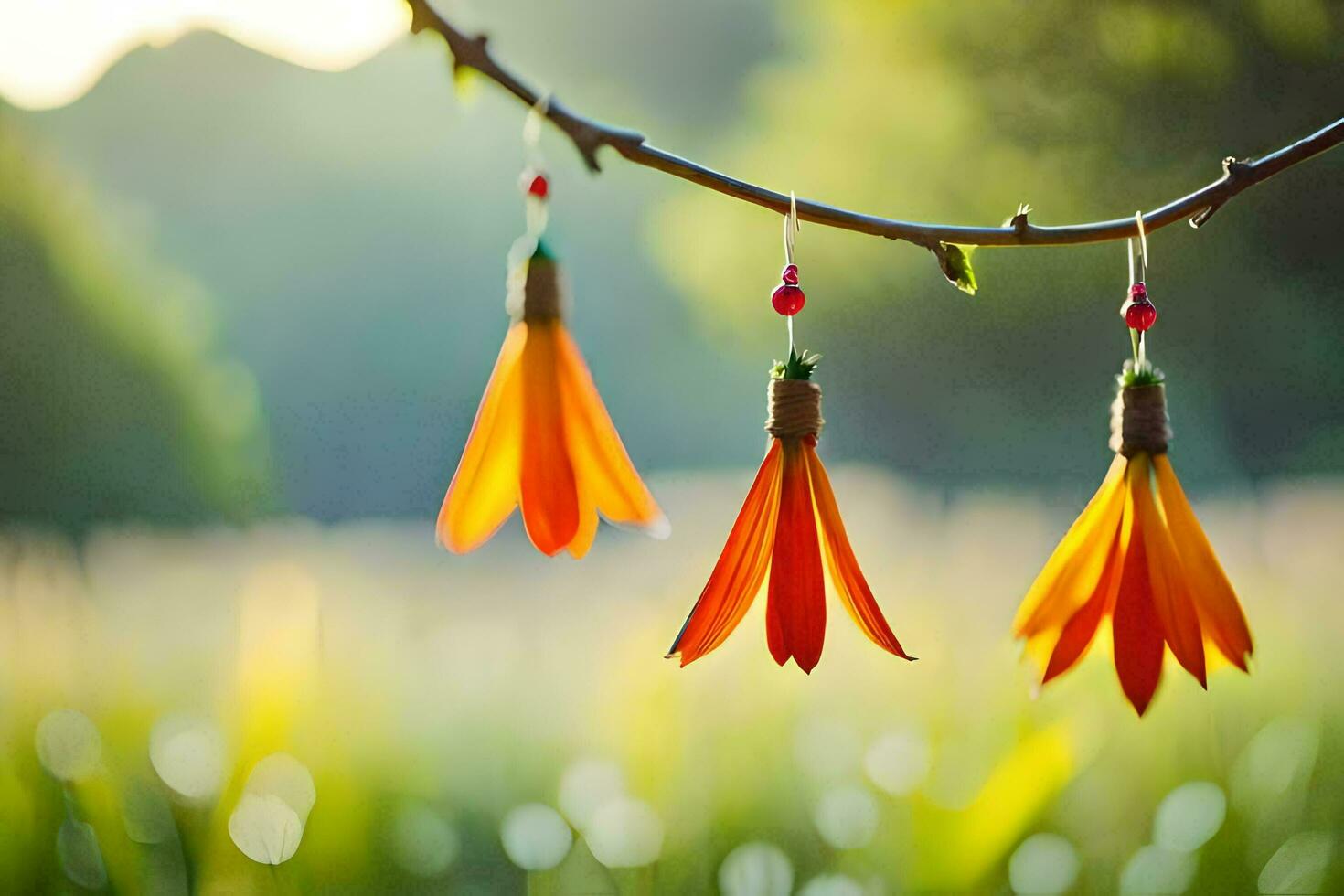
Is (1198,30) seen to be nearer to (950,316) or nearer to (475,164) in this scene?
(950,316)

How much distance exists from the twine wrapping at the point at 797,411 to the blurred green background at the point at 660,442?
44cm

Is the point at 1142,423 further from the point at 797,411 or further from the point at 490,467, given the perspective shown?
the point at 490,467

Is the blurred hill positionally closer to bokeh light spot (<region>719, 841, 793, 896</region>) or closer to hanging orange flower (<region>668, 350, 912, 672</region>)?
bokeh light spot (<region>719, 841, 793, 896</region>)

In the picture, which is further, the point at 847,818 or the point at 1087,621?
→ the point at 847,818

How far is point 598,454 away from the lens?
1.57ft

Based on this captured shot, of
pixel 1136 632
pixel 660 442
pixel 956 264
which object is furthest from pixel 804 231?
pixel 1136 632

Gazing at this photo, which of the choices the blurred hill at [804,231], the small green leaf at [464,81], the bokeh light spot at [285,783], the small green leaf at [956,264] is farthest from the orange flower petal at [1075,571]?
the bokeh light spot at [285,783]

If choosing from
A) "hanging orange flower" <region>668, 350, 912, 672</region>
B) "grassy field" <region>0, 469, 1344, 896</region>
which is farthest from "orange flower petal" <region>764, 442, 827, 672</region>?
"grassy field" <region>0, 469, 1344, 896</region>

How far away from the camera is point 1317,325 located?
95cm

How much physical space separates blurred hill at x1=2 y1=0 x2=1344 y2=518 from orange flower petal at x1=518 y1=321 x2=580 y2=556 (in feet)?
1.57

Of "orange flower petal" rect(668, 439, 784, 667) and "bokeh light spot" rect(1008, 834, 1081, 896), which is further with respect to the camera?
"bokeh light spot" rect(1008, 834, 1081, 896)

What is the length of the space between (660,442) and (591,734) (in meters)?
0.26

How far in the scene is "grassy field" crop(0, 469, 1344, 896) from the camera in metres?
0.87

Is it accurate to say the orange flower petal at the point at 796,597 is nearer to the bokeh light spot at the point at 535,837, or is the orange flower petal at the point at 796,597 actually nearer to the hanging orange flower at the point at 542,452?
the hanging orange flower at the point at 542,452
